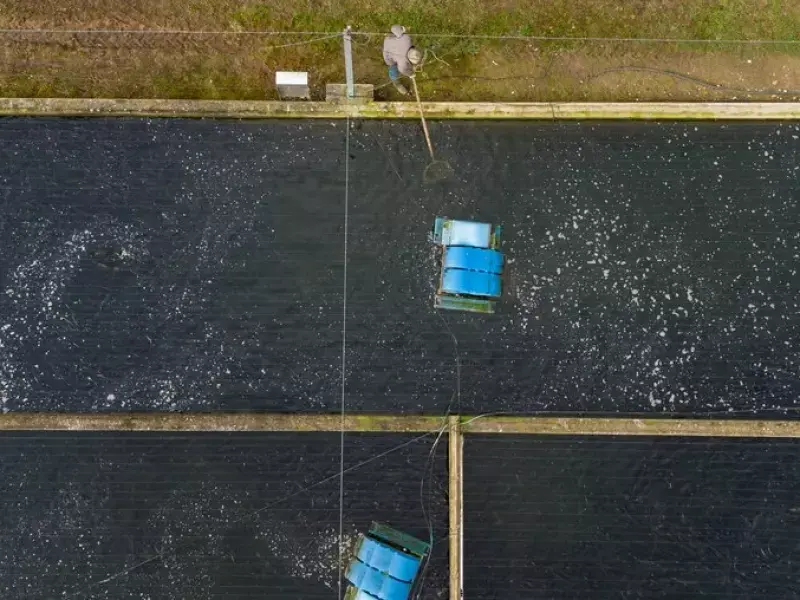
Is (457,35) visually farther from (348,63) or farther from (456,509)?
(456,509)

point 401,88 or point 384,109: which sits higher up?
point 401,88

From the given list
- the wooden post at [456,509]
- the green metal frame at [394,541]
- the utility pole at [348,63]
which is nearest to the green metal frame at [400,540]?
the green metal frame at [394,541]

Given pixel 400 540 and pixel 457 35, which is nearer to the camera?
pixel 400 540

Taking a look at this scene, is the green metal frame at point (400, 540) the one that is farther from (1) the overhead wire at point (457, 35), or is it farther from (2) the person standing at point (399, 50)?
(1) the overhead wire at point (457, 35)

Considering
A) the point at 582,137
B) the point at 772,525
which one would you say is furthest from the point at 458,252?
the point at 772,525

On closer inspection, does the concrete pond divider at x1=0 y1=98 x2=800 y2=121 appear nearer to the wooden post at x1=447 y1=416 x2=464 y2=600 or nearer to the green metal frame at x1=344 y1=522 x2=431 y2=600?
the wooden post at x1=447 y1=416 x2=464 y2=600

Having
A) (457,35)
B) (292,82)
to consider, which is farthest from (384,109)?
(457,35)

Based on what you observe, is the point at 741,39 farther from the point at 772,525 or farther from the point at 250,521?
the point at 250,521
